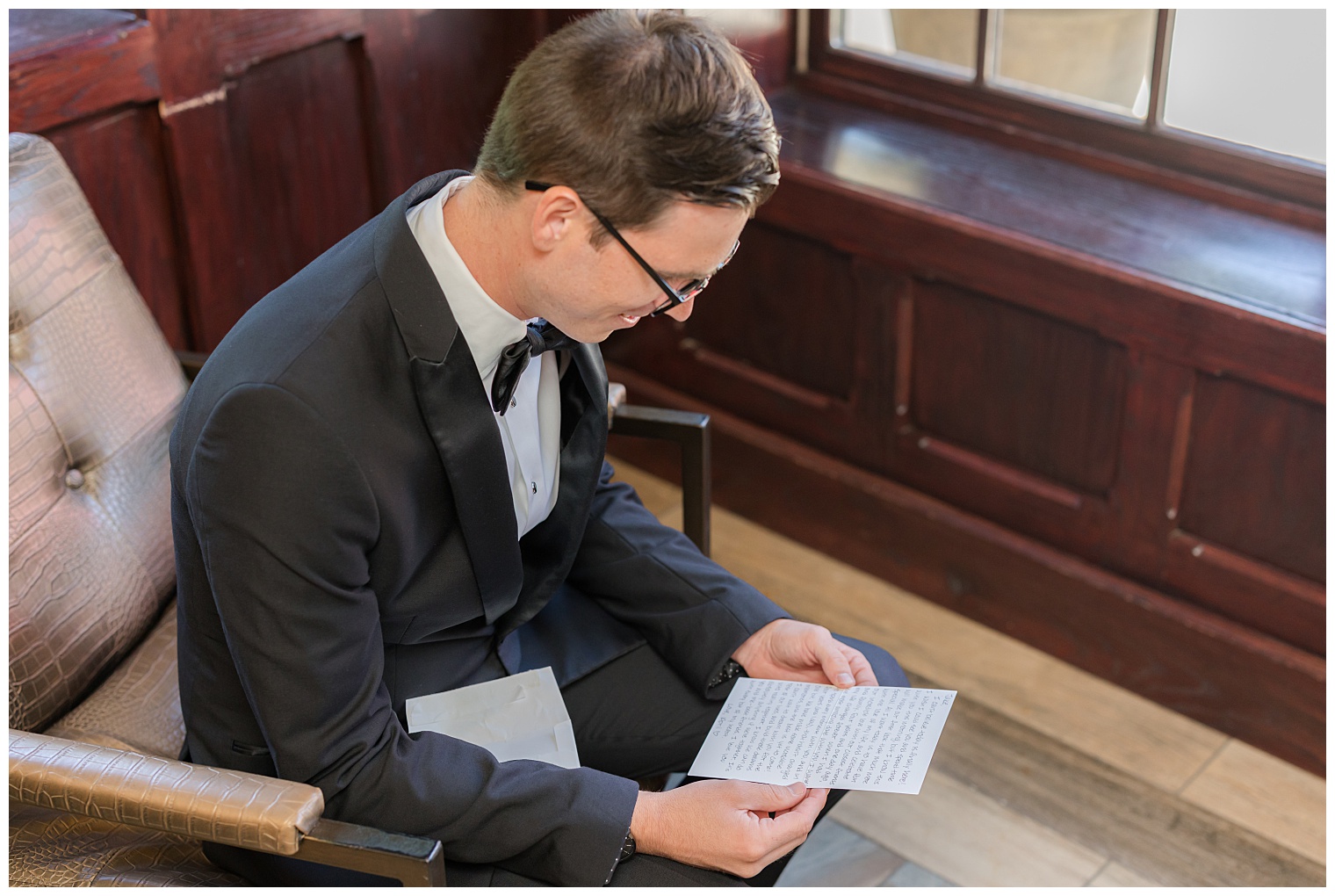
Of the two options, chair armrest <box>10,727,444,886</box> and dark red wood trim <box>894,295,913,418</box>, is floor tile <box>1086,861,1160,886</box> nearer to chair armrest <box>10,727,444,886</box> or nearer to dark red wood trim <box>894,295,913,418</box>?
dark red wood trim <box>894,295,913,418</box>

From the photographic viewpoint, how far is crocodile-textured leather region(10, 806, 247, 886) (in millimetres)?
1291

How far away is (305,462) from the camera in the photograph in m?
1.14

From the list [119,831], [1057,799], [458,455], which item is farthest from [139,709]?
[1057,799]

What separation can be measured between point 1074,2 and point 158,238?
4.74 ft

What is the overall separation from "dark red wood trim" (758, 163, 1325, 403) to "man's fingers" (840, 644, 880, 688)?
0.79 m

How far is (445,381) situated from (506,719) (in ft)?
1.31

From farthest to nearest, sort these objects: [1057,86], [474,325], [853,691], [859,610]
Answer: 1. [859,610]
2. [1057,86]
3. [853,691]
4. [474,325]

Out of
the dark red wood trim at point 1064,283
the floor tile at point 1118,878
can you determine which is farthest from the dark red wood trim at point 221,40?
the floor tile at point 1118,878

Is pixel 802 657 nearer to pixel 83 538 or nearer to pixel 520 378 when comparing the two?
pixel 520 378

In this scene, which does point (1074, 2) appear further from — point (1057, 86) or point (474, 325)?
point (474, 325)

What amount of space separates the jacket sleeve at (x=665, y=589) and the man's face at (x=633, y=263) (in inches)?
16.2

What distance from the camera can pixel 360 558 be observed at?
1.19 meters

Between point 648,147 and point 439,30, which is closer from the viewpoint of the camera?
point 648,147

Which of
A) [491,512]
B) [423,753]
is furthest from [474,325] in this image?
[423,753]
